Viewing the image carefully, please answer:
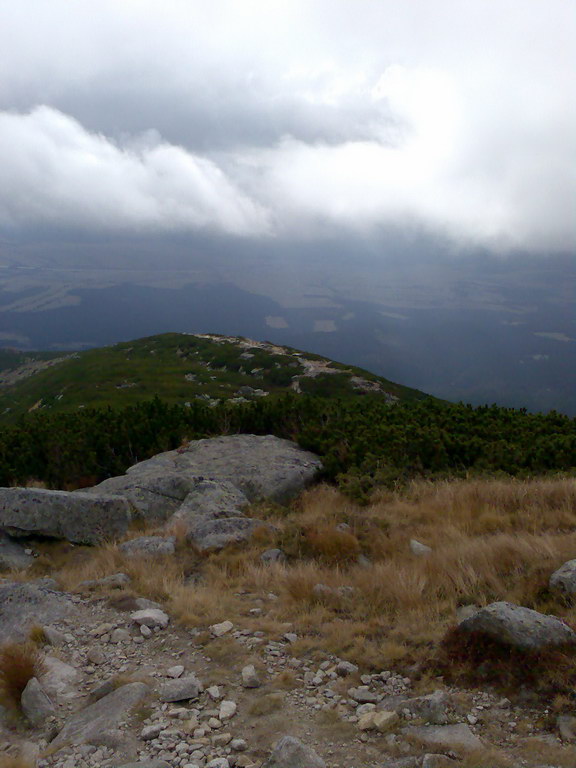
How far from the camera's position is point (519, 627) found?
5.26 meters

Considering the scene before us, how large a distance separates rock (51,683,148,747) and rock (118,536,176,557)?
161 inches

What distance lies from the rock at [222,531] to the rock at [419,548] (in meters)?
2.65

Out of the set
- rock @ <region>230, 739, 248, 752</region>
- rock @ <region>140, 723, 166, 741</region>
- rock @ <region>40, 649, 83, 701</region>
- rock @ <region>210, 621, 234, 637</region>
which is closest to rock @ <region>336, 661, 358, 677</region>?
rock @ <region>230, 739, 248, 752</region>

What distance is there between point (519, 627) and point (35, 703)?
4821 mm

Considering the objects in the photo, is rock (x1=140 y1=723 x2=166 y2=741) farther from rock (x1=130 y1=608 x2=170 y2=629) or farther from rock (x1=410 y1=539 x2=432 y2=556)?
rock (x1=410 y1=539 x2=432 y2=556)

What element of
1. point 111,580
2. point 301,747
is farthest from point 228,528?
point 301,747

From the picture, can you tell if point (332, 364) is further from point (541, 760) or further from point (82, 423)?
point (541, 760)

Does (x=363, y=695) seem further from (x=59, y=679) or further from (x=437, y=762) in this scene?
(x=59, y=679)

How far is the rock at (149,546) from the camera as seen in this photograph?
954 cm

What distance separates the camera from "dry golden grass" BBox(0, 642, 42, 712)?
5.46 m

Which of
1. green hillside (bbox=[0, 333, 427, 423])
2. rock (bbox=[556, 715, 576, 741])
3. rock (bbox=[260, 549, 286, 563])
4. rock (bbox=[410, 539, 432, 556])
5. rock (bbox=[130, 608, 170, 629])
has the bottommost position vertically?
green hillside (bbox=[0, 333, 427, 423])

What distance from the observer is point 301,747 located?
4.15 meters

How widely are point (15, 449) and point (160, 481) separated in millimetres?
5898

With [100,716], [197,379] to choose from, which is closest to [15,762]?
[100,716]
